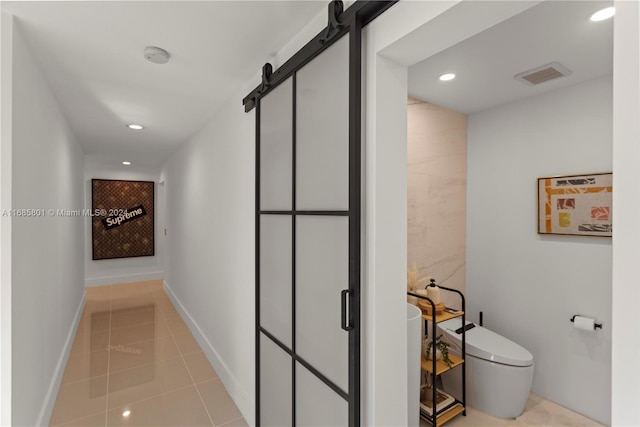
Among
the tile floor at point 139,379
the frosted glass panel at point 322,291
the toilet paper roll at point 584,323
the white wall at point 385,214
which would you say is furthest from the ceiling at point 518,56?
the tile floor at point 139,379

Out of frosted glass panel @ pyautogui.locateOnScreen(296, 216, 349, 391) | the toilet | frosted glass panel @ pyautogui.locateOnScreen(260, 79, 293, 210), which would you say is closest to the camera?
frosted glass panel @ pyautogui.locateOnScreen(296, 216, 349, 391)

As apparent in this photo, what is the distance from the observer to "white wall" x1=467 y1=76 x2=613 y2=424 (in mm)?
2178

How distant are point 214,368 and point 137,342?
1224 mm

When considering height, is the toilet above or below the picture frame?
below

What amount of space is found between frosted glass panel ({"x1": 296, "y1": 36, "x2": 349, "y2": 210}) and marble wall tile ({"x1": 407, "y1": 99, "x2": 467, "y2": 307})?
1.20 meters

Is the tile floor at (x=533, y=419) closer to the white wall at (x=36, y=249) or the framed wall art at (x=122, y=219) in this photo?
the white wall at (x=36, y=249)

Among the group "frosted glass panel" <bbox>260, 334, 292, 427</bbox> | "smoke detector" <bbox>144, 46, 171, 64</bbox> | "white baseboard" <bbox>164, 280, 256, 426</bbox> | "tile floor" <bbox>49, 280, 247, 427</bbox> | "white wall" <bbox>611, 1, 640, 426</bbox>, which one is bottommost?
"tile floor" <bbox>49, 280, 247, 427</bbox>

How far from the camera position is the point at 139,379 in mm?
2703

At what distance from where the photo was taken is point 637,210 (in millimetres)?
624

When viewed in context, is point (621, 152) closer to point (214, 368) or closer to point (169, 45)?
point (169, 45)

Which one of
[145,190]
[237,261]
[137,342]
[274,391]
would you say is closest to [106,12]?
[237,261]

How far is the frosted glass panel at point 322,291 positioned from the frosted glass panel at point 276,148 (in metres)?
0.27

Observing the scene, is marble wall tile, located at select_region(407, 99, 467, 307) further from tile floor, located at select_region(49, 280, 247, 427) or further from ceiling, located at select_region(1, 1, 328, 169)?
tile floor, located at select_region(49, 280, 247, 427)

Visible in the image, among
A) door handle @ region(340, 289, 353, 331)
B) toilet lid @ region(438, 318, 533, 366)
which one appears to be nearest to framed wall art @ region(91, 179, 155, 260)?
toilet lid @ region(438, 318, 533, 366)
